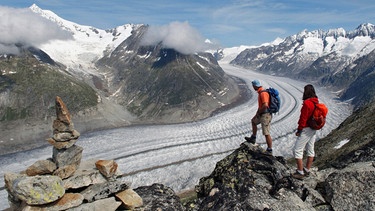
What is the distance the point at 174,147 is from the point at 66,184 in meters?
102

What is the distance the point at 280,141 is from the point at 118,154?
51.3 m

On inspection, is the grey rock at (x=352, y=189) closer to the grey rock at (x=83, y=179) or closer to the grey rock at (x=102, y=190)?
the grey rock at (x=102, y=190)

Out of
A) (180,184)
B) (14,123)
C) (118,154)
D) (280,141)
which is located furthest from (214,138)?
(14,123)

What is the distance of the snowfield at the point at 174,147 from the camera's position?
92562 mm

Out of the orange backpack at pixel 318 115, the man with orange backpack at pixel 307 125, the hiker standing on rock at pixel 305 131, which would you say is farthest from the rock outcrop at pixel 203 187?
the orange backpack at pixel 318 115

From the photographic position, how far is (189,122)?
16825cm

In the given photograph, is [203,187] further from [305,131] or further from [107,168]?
[305,131]

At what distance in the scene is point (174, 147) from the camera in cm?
11762

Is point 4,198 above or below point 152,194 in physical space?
below

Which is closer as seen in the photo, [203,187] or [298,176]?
[298,176]

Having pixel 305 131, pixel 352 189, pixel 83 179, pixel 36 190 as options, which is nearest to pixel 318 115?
pixel 305 131

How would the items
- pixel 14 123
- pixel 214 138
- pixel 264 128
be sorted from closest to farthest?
pixel 264 128 < pixel 214 138 < pixel 14 123

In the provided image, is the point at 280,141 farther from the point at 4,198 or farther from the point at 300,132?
the point at 300,132

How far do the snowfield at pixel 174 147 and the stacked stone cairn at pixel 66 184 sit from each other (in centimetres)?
6161
